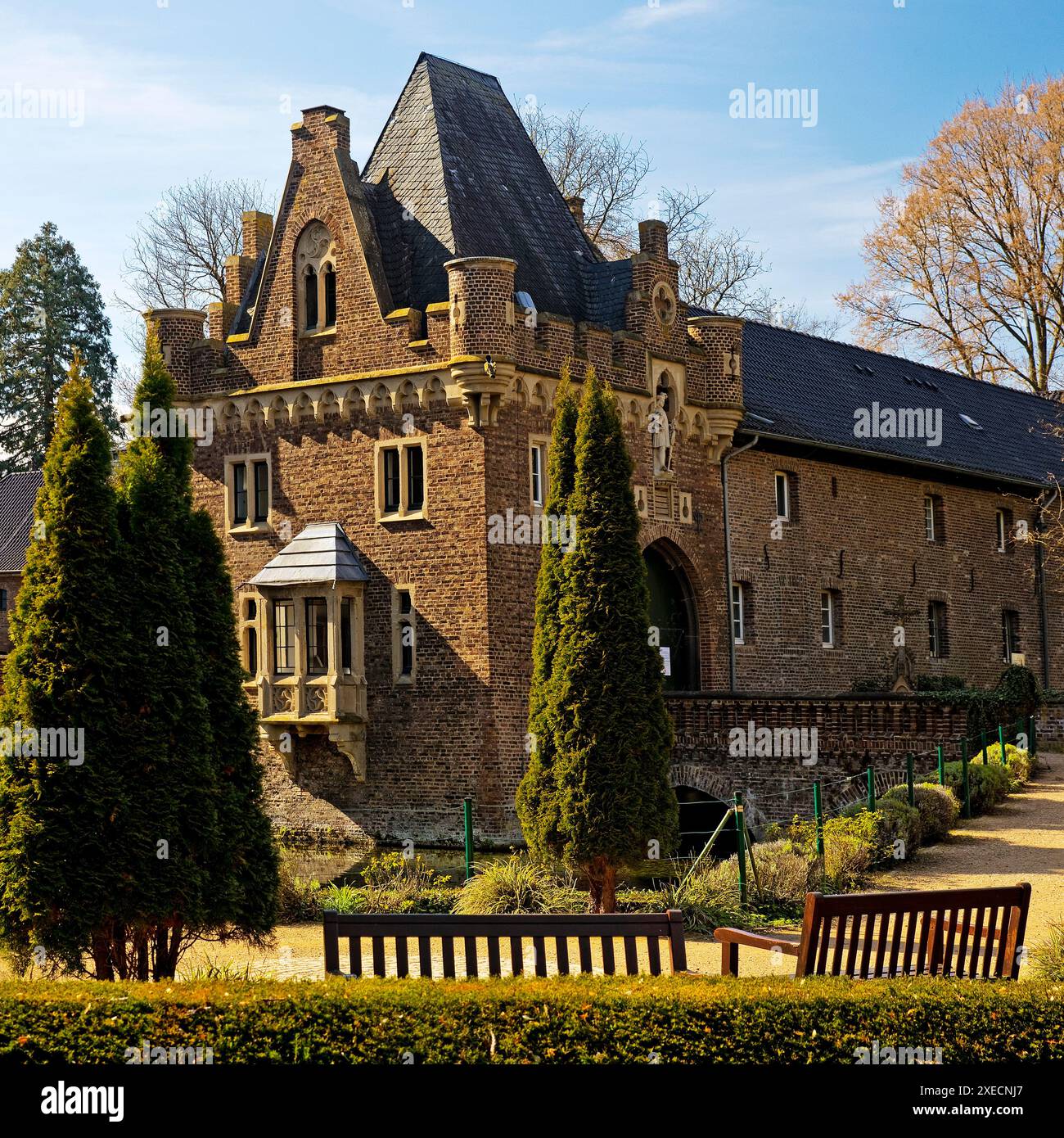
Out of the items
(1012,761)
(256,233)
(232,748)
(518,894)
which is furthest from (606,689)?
(256,233)

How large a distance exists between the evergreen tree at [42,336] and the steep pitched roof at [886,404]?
2353 cm

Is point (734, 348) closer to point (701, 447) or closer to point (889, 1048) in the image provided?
point (701, 447)

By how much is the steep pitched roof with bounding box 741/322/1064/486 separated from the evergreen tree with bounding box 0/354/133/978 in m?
18.0

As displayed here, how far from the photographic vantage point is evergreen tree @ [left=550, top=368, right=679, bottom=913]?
16438mm

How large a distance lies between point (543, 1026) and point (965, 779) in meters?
13.8

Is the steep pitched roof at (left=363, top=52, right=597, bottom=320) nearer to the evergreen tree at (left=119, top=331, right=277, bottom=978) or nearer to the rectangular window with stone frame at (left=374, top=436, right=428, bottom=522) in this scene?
the rectangular window with stone frame at (left=374, top=436, right=428, bottom=522)

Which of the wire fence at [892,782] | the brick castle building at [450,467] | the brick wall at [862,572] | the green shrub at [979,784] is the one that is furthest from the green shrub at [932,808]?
the brick wall at [862,572]

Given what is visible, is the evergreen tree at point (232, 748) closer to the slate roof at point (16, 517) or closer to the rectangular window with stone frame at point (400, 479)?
the rectangular window with stone frame at point (400, 479)

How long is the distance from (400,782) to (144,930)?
12300mm

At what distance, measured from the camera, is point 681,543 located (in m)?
26.6

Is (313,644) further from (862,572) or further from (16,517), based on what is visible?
(16,517)
